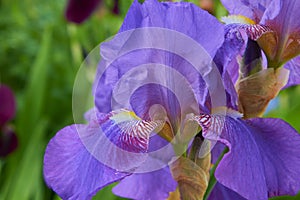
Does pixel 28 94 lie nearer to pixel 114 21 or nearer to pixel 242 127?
pixel 114 21

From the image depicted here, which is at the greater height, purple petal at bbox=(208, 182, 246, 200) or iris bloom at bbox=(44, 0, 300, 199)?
iris bloom at bbox=(44, 0, 300, 199)

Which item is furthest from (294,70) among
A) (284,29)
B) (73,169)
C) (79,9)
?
(79,9)

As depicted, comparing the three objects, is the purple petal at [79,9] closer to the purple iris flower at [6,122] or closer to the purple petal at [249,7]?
the purple iris flower at [6,122]

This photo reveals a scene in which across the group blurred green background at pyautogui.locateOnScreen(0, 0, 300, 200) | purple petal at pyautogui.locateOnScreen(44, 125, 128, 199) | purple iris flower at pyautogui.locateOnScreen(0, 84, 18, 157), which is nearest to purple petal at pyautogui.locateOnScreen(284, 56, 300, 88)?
purple petal at pyautogui.locateOnScreen(44, 125, 128, 199)

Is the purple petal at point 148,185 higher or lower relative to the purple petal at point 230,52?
lower

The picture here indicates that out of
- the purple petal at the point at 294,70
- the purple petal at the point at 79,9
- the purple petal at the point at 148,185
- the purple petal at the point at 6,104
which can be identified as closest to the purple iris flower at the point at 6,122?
the purple petal at the point at 6,104

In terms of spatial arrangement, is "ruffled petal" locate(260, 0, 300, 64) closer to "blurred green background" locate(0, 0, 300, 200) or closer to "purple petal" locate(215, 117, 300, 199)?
"purple petal" locate(215, 117, 300, 199)

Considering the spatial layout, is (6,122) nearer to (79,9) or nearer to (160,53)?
(79,9)
